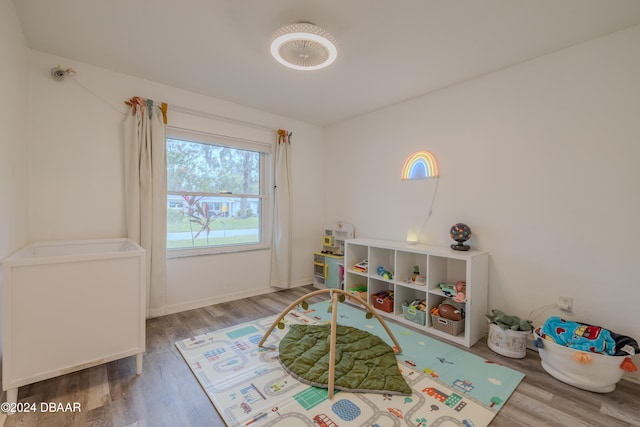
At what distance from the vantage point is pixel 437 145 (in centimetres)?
285

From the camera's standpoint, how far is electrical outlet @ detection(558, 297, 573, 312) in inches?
81.0

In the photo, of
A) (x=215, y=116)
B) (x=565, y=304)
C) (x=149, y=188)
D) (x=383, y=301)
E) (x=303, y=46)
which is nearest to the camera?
(x=303, y=46)

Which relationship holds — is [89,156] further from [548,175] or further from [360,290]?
[548,175]

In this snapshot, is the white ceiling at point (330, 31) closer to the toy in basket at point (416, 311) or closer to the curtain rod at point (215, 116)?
the curtain rod at point (215, 116)

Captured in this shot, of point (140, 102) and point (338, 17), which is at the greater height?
point (338, 17)

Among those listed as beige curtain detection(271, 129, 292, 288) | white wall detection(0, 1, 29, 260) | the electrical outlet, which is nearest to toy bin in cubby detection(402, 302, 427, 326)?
the electrical outlet

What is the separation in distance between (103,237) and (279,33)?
231 centimetres

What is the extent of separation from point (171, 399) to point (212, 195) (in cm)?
208

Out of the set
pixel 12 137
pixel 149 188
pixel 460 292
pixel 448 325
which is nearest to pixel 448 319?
pixel 448 325

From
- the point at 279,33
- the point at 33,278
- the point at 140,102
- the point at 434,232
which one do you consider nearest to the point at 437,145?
the point at 434,232

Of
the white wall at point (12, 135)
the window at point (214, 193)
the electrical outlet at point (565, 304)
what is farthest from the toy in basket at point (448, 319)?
the white wall at point (12, 135)

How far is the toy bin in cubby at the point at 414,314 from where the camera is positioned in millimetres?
2588

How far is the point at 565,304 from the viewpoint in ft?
6.79

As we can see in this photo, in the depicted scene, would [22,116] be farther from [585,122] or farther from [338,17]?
[585,122]
